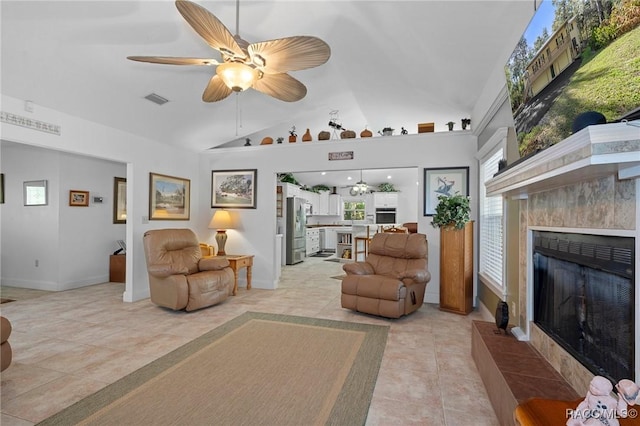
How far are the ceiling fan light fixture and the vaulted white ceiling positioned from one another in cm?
81

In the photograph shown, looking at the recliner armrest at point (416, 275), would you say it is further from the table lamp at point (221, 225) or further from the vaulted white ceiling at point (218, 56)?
the table lamp at point (221, 225)

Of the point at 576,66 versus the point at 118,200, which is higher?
the point at 576,66

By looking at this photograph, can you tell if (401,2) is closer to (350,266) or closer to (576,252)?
(576,252)

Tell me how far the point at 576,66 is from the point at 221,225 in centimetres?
476

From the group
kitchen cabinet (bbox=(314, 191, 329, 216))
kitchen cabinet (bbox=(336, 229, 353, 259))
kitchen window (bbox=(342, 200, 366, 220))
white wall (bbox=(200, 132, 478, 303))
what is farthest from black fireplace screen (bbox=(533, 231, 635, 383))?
kitchen cabinet (bbox=(314, 191, 329, 216))

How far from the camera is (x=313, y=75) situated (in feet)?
13.1

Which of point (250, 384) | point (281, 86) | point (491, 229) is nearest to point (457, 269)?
point (491, 229)

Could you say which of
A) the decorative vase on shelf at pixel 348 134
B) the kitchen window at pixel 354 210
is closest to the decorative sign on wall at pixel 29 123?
the decorative vase on shelf at pixel 348 134

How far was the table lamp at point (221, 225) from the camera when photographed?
5.12m

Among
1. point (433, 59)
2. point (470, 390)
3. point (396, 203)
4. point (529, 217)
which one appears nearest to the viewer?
point (470, 390)

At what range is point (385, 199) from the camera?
9.91m

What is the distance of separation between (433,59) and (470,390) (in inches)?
117

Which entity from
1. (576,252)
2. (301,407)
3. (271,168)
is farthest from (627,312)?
(271,168)

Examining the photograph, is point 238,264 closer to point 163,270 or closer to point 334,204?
point 163,270
